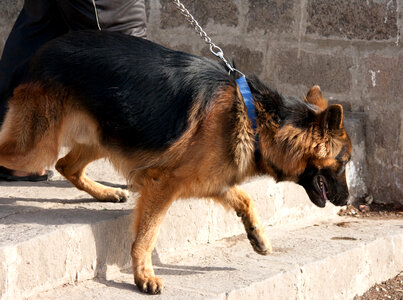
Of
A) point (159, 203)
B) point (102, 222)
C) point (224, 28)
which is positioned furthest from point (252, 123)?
point (224, 28)

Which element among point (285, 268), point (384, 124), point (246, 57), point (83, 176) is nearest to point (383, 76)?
point (384, 124)

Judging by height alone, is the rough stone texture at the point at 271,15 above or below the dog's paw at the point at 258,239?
above

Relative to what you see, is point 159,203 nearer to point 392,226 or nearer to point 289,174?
point 289,174

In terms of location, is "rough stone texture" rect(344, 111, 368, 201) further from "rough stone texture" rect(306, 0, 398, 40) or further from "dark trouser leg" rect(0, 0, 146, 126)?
"dark trouser leg" rect(0, 0, 146, 126)

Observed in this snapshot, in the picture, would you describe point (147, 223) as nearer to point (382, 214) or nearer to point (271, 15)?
point (382, 214)

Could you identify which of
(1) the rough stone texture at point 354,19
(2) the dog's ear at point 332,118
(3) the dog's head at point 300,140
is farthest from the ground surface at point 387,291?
(1) the rough stone texture at point 354,19

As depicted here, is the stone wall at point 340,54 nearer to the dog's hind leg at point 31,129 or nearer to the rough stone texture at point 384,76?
the rough stone texture at point 384,76

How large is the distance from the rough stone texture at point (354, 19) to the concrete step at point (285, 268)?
5.76 feet

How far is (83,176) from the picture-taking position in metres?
4.88

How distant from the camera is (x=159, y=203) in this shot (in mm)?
4062

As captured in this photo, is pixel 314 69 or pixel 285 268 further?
pixel 314 69

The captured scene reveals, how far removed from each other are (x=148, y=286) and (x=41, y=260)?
0.65 meters

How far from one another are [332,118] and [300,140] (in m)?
0.24

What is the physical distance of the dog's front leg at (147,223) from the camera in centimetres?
401
